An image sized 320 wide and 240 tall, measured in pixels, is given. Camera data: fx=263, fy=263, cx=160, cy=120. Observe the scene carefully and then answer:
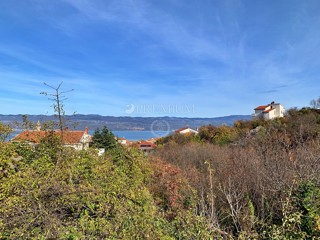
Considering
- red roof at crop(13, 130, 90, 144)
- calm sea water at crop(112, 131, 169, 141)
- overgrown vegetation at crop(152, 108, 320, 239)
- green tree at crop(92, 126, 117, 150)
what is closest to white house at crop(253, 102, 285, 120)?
calm sea water at crop(112, 131, 169, 141)

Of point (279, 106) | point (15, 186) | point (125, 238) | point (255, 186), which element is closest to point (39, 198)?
point (15, 186)

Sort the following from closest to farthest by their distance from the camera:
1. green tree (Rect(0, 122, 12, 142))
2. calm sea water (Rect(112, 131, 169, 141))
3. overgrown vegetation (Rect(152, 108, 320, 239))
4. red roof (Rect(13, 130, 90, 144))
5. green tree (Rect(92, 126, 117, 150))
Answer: overgrown vegetation (Rect(152, 108, 320, 239)) < green tree (Rect(0, 122, 12, 142)) < red roof (Rect(13, 130, 90, 144)) < green tree (Rect(92, 126, 117, 150)) < calm sea water (Rect(112, 131, 169, 141))

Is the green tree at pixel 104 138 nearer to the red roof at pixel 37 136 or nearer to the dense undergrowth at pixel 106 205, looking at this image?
the red roof at pixel 37 136

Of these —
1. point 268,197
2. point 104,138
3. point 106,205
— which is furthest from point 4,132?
point 104,138

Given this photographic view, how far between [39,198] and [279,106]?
185 feet

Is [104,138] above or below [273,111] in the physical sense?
below

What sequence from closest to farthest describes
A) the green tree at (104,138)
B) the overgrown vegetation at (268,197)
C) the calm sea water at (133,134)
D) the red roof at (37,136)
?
1. the overgrown vegetation at (268,197)
2. the red roof at (37,136)
3. the green tree at (104,138)
4. the calm sea water at (133,134)

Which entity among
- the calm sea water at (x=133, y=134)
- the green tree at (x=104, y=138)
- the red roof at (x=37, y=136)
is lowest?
the calm sea water at (x=133, y=134)

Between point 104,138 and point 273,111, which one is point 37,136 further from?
point 273,111

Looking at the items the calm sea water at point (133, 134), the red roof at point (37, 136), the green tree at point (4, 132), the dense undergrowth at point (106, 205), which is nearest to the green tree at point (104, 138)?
the calm sea water at point (133, 134)

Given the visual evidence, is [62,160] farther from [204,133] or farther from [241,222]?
[204,133]

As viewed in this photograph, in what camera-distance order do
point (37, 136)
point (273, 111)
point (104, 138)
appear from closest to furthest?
point (37, 136) → point (104, 138) → point (273, 111)

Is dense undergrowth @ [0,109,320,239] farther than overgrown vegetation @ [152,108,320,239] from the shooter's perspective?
No

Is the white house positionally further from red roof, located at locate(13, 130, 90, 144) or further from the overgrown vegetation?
red roof, located at locate(13, 130, 90, 144)
